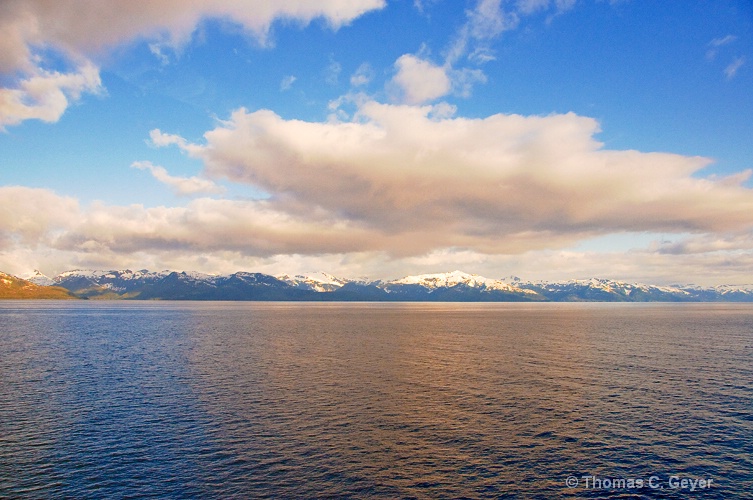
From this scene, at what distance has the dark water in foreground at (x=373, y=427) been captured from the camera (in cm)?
3956

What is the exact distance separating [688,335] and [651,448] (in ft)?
A: 482

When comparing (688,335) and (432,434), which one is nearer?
(432,434)

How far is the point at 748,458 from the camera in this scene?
44.6 metres

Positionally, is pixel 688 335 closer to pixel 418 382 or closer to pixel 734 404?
pixel 734 404

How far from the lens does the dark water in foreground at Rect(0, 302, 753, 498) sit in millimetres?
39562

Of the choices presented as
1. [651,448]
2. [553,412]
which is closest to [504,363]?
[553,412]

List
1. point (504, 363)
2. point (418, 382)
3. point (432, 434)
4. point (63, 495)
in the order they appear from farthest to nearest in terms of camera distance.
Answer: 1. point (504, 363)
2. point (418, 382)
3. point (432, 434)
4. point (63, 495)

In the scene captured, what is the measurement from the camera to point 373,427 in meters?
54.0
